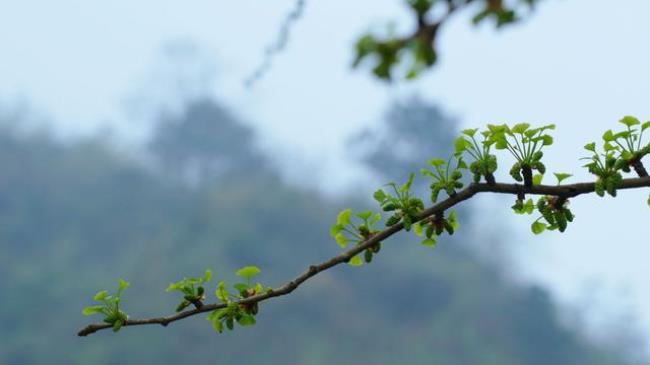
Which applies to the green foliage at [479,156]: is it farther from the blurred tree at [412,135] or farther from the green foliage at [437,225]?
the blurred tree at [412,135]

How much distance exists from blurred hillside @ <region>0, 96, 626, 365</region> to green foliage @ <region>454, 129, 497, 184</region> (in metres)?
26.3

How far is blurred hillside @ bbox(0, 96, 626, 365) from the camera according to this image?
99.3 feet

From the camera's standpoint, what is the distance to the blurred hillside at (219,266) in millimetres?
30281

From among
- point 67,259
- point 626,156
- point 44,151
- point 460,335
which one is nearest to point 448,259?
point 460,335

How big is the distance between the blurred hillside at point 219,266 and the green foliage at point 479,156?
26301 millimetres

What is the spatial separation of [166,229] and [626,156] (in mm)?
34654

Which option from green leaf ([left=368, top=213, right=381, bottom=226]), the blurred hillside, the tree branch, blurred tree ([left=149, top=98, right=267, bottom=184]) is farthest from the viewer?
blurred tree ([left=149, top=98, right=267, bottom=184])

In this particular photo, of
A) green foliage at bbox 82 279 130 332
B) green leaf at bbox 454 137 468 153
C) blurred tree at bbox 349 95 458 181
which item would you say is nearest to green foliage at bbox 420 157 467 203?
green leaf at bbox 454 137 468 153

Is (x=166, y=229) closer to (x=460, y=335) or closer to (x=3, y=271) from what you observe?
(x=3, y=271)

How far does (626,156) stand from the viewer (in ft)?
3.43

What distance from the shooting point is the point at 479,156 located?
1051 mm

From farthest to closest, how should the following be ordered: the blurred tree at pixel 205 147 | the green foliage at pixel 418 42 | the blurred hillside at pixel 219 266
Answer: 1. the blurred tree at pixel 205 147
2. the blurred hillside at pixel 219 266
3. the green foliage at pixel 418 42

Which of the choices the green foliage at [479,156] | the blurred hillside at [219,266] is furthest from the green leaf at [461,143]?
the blurred hillside at [219,266]

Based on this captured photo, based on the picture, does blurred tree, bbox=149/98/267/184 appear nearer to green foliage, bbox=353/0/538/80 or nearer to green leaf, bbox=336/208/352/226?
green leaf, bbox=336/208/352/226
